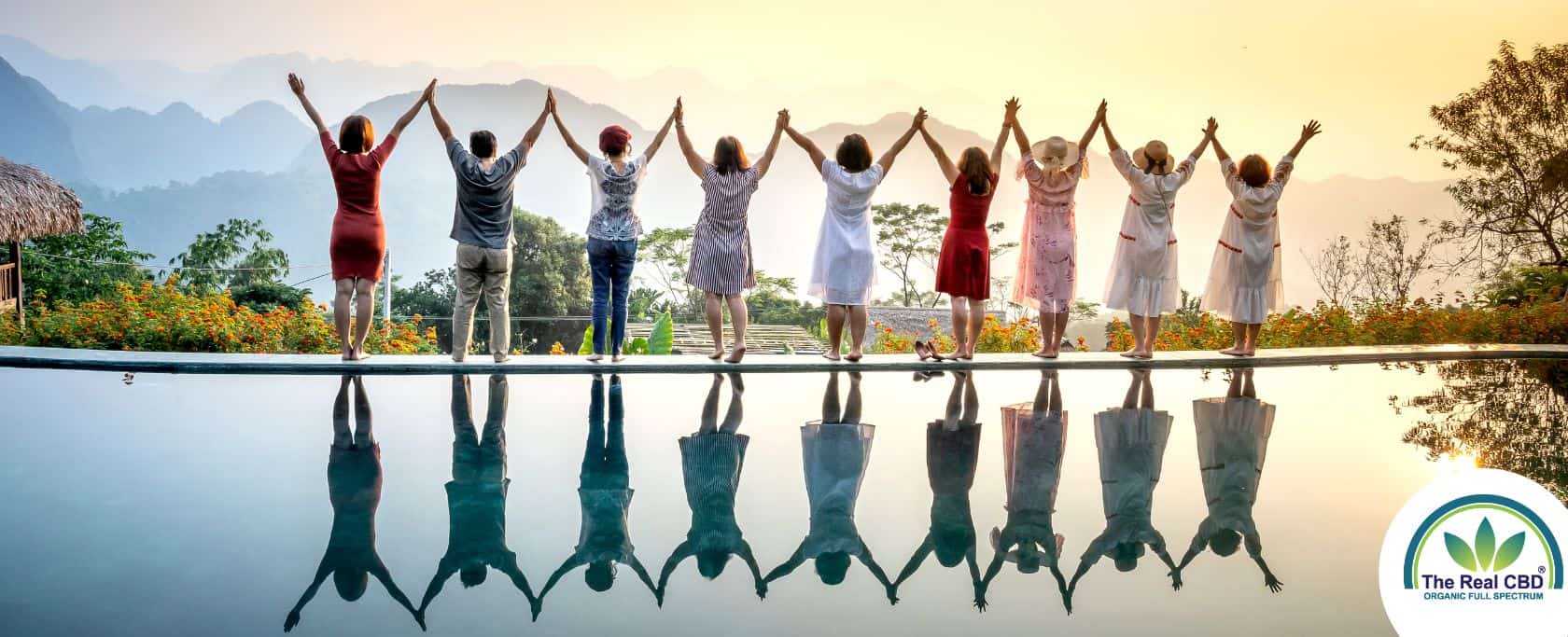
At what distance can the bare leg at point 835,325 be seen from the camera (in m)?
7.61

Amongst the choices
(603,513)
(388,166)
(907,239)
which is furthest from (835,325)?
Answer: (388,166)

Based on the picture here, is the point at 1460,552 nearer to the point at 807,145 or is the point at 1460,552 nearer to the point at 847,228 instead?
the point at 847,228

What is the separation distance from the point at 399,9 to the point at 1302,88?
26497mm

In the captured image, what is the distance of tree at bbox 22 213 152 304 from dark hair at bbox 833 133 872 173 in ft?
49.4

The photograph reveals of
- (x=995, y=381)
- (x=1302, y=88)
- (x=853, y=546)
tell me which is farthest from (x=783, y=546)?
(x=1302, y=88)

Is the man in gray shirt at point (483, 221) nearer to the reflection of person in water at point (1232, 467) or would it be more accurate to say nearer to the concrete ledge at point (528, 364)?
the concrete ledge at point (528, 364)

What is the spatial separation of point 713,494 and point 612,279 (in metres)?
3.69

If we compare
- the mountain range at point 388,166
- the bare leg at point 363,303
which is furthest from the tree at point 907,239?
the bare leg at point 363,303

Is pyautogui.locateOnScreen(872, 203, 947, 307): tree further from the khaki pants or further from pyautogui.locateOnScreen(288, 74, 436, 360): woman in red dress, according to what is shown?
pyautogui.locateOnScreen(288, 74, 436, 360): woman in red dress

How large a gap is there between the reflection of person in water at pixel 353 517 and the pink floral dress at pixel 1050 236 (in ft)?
14.9

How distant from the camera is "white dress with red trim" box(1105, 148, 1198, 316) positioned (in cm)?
775

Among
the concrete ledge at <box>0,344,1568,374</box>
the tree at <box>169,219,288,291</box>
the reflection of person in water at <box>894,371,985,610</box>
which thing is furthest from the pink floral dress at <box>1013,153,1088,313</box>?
the tree at <box>169,219,288,291</box>

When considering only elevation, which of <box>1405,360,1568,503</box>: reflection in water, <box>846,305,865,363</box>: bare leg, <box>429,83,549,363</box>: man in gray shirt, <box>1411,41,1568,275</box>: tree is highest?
<box>1411,41,1568,275</box>: tree

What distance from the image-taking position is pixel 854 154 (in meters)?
7.31
